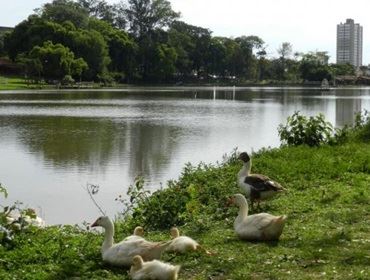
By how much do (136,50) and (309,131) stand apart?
3355 inches

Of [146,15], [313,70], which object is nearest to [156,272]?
[146,15]

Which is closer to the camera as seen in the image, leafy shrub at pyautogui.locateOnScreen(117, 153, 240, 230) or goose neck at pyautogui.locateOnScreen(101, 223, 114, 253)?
goose neck at pyautogui.locateOnScreen(101, 223, 114, 253)

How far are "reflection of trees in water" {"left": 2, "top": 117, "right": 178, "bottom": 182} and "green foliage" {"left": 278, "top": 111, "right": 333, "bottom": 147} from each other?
3.80 m

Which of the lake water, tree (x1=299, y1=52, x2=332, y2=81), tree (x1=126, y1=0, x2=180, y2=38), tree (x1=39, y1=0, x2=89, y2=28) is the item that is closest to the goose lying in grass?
the lake water

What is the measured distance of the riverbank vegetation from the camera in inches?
233

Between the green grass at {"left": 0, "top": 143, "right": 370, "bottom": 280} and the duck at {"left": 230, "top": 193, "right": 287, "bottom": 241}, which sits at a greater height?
the duck at {"left": 230, "top": 193, "right": 287, "bottom": 241}

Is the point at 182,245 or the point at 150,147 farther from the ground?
the point at 182,245

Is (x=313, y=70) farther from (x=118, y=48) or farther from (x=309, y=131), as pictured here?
(x=309, y=131)

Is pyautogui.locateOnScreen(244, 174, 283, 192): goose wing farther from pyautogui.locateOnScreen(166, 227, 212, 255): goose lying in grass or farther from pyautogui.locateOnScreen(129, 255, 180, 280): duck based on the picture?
pyautogui.locateOnScreen(129, 255, 180, 280): duck

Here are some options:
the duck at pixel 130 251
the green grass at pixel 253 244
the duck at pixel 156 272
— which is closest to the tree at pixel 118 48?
the green grass at pixel 253 244

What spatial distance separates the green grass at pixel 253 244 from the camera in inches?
231

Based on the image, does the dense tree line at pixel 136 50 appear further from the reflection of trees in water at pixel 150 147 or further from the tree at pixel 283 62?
the reflection of trees in water at pixel 150 147

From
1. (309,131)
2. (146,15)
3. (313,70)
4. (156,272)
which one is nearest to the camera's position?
(156,272)

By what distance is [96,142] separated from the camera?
2223cm
